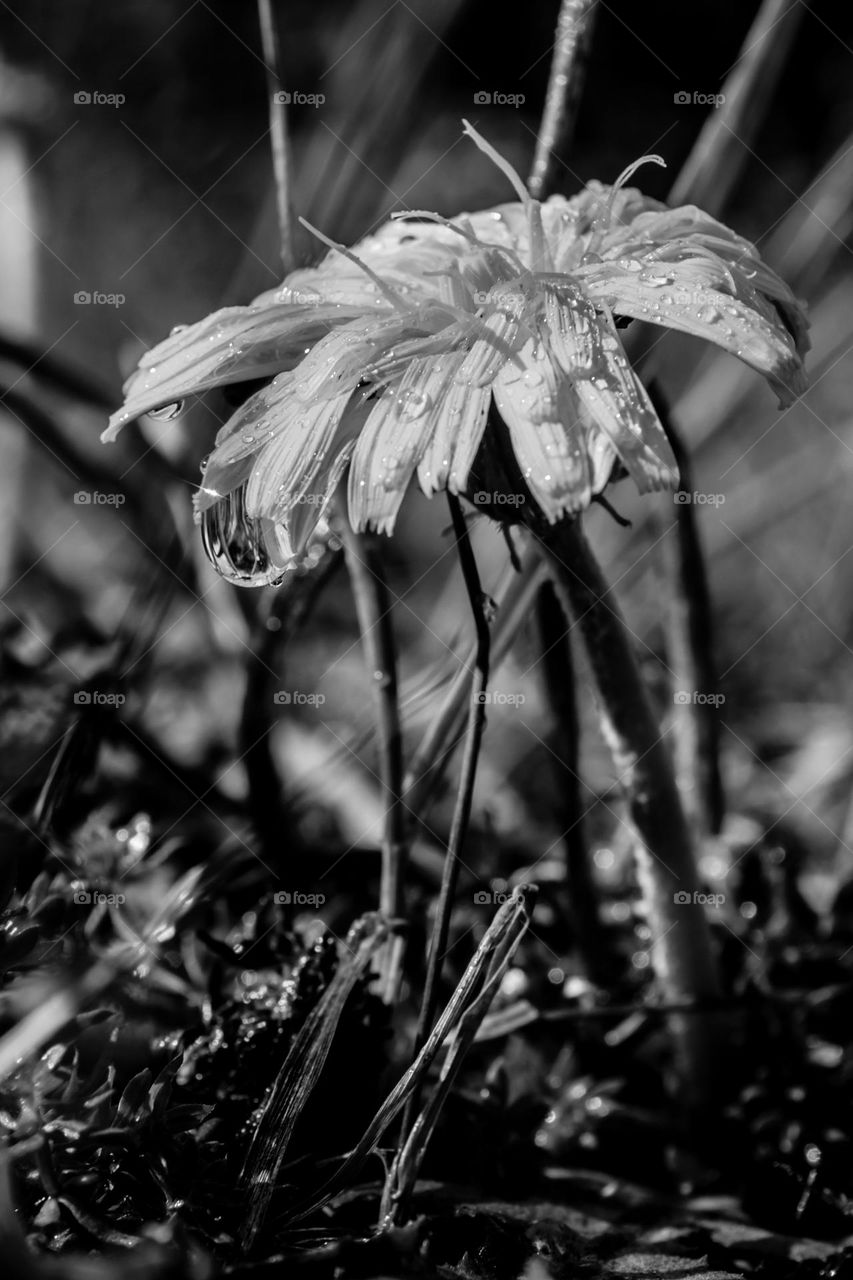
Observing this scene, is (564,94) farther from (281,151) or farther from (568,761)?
(568,761)

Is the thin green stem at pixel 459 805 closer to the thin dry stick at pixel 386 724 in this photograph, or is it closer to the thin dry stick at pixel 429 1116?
the thin dry stick at pixel 429 1116

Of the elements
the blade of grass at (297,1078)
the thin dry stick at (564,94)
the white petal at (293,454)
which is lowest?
the blade of grass at (297,1078)

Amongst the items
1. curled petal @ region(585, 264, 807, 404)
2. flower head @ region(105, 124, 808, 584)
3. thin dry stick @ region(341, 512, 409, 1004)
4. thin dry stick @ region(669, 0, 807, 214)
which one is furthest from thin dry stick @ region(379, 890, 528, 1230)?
thin dry stick @ region(669, 0, 807, 214)

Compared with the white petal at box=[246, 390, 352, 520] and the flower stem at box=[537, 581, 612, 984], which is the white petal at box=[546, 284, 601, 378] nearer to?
the white petal at box=[246, 390, 352, 520]

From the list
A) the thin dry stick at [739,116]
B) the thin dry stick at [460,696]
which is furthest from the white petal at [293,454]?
the thin dry stick at [739,116]

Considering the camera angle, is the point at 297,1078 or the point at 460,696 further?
the point at 460,696

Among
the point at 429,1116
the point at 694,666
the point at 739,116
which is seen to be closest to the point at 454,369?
the point at 429,1116

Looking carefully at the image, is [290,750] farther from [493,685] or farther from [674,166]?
[674,166]

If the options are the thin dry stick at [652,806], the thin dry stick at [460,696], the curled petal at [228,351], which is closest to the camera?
the curled petal at [228,351]
